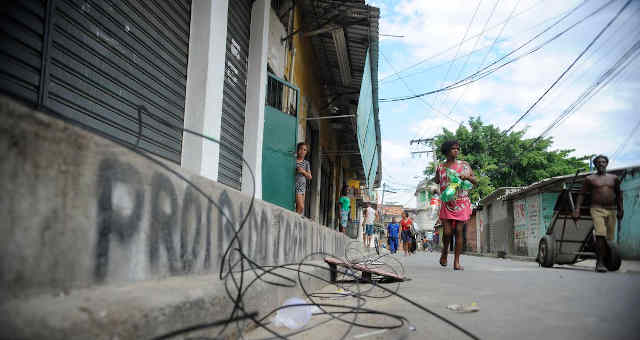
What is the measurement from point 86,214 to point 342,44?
348 inches

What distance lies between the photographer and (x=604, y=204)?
20.5ft

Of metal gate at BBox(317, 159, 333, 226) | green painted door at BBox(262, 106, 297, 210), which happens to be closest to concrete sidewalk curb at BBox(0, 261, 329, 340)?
green painted door at BBox(262, 106, 297, 210)

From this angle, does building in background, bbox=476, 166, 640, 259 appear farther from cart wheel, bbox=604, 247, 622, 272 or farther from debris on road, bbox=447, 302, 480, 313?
debris on road, bbox=447, 302, 480, 313

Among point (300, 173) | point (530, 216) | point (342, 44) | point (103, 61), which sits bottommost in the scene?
point (530, 216)

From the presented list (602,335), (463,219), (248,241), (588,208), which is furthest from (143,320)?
(588,208)

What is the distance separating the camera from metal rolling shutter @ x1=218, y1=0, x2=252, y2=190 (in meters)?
5.62

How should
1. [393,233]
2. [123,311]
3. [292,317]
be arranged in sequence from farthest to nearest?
1. [393,233]
2. [292,317]
3. [123,311]

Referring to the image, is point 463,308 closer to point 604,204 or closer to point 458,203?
point 458,203

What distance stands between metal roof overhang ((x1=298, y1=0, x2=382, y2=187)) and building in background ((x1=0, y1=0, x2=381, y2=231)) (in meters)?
0.05

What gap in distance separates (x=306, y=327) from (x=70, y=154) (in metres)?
1.42

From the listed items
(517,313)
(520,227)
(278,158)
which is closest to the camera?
(517,313)

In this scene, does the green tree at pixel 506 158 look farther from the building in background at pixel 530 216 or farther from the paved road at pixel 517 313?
the paved road at pixel 517 313

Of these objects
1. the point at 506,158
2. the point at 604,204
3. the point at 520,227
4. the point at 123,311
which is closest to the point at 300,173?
the point at 604,204

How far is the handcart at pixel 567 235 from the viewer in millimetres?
6930
